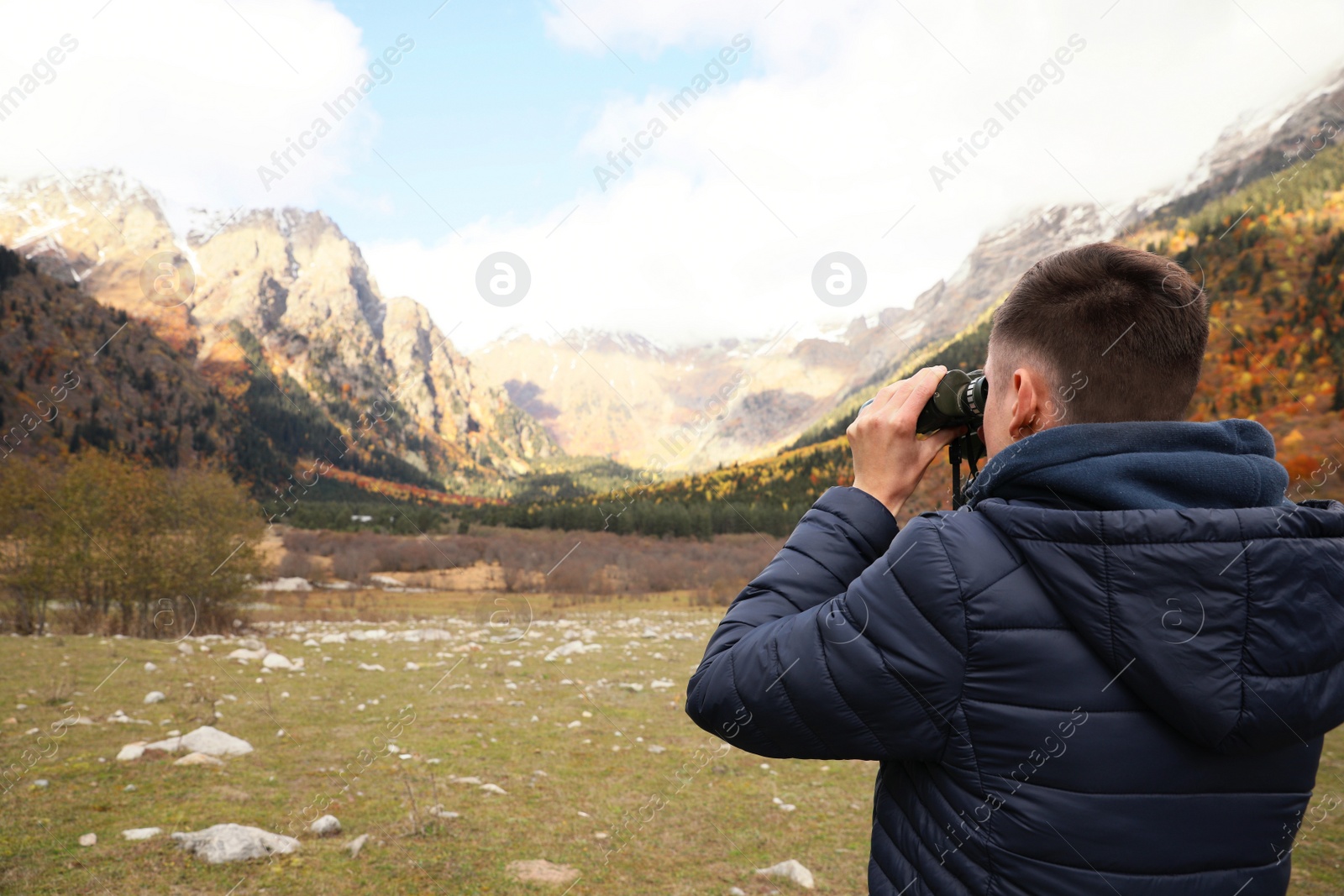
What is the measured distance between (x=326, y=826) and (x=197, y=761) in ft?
7.59

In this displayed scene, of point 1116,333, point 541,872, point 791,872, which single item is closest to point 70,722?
point 541,872

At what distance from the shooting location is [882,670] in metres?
1.16

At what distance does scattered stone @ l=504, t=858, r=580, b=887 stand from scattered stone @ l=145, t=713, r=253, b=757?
3920 mm

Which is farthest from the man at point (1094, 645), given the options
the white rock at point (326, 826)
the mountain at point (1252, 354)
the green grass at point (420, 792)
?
the white rock at point (326, 826)

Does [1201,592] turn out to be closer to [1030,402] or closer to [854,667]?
[1030,402]

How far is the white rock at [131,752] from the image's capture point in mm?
6668

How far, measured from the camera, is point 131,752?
673cm

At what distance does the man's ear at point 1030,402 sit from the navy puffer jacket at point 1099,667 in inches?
4.5

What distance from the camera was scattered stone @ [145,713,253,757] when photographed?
7000 mm

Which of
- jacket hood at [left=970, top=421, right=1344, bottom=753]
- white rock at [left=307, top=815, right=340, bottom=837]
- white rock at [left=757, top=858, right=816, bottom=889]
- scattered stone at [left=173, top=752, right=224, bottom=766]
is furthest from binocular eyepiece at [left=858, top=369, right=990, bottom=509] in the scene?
scattered stone at [left=173, top=752, right=224, bottom=766]

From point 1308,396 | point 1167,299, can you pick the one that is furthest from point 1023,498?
point 1308,396

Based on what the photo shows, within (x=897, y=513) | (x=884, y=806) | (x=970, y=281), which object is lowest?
(x=884, y=806)

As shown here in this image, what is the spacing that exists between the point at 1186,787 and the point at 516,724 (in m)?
8.81

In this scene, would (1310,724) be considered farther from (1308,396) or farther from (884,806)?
(1308,396)
